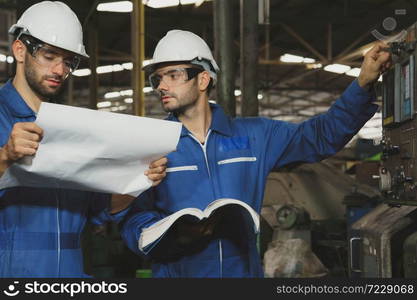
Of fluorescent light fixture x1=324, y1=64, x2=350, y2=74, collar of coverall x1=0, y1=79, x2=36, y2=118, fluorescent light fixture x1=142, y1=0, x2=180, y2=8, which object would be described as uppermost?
fluorescent light fixture x1=142, y1=0, x2=180, y2=8

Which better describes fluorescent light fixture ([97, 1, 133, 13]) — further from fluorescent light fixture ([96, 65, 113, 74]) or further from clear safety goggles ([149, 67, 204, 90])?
clear safety goggles ([149, 67, 204, 90])

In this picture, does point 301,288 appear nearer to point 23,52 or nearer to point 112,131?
point 112,131

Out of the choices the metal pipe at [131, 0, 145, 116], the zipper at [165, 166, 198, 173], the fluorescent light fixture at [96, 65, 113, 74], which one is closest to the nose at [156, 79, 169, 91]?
the zipper at [165, 166, 198, 173]

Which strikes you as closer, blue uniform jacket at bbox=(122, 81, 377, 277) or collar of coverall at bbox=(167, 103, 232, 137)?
blue uniform jacket at bbox=(122, 81, 377, 277)

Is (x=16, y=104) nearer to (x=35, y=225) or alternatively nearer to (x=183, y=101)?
(x=35, y=225)

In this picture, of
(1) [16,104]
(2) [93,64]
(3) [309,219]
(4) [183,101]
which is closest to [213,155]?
(4) [183,101]

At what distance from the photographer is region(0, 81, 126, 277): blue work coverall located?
6.50 feet

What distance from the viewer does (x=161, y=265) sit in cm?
241

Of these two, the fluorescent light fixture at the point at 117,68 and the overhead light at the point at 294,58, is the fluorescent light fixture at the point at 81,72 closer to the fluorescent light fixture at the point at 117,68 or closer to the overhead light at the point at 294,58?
the fluorescent light fixture at the point at 117,68

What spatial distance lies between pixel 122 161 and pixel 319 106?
1712 cm

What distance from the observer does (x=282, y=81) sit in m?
15.9

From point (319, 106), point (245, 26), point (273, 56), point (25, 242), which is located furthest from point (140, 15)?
point (319, 106)

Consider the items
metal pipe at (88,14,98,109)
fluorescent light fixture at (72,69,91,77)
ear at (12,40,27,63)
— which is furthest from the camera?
fluorescent light fixture at (72,69,91,77)

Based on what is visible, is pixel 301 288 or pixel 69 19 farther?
pixel 69 19
